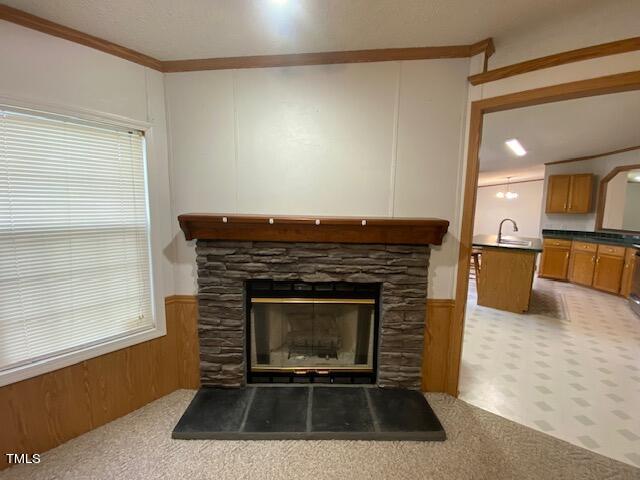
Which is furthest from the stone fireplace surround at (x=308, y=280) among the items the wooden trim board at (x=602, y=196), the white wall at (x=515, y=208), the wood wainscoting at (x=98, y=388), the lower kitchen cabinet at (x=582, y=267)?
the white wall at (x=515, y=208)

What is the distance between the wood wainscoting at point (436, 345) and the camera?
2.01 metres

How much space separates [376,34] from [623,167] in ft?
19.9

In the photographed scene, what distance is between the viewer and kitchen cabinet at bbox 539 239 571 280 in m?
5.49

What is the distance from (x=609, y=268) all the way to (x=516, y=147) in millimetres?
2735

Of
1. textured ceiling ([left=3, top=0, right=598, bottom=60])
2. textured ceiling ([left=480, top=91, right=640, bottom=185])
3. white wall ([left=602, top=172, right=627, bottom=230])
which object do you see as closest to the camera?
textured ceiling ([left=3, top=0, right=598, bottom=60])

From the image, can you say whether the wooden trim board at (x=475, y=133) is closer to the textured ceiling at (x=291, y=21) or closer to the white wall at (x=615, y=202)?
the textured ceiling at (x=291, y=21)

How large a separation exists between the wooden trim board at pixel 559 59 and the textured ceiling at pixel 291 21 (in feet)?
0.63

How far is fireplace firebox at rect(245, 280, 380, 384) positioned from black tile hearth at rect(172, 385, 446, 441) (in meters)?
0.11

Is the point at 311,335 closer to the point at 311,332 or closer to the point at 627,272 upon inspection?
the point at 311,332

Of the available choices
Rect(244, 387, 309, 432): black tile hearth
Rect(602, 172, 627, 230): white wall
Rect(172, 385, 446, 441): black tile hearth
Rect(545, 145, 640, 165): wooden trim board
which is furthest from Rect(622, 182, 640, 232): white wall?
Rect(244, 387, 309, 432): black tile hearth

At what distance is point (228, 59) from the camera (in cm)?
186

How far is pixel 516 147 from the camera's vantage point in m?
4.41

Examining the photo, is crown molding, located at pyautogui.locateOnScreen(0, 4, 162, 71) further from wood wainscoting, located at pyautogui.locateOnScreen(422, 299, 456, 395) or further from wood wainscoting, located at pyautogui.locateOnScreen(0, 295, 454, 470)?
wood wainscoting, located at pyautogui.locateOnScreen(422, 299, 456, 395)

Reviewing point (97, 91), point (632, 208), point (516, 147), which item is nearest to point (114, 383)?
point (97, 91)
